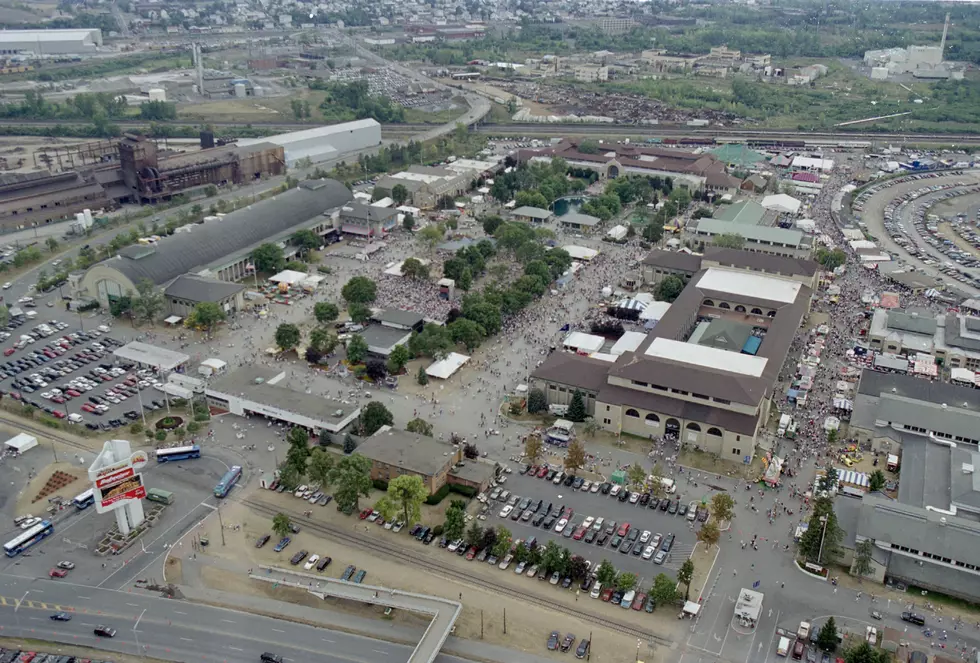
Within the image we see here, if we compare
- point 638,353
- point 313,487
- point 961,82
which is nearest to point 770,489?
point 638,353

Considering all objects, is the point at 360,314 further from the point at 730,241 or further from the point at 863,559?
the point at 863,559

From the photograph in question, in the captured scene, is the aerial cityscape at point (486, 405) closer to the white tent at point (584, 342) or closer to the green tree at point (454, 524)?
the green tree at point (454, 524)

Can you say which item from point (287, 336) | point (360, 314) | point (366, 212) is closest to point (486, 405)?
point (360, 314)

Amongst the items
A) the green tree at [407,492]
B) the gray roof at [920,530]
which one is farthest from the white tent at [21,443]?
the gray roof at [920,530]

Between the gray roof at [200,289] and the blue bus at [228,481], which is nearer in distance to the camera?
the blue bus at [228,481]

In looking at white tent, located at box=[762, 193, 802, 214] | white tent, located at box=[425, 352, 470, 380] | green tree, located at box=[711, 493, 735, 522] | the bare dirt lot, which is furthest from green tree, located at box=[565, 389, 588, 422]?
white tent, located at box=[762, 193, 802, 214]

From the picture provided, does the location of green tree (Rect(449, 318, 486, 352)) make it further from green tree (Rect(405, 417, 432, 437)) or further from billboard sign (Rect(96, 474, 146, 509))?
billboard sign (Rect(96, 474, 146, 509))
